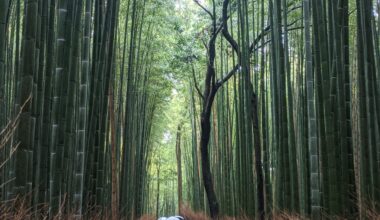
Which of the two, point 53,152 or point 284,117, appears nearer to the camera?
point 53,152

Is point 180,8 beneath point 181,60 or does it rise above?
above

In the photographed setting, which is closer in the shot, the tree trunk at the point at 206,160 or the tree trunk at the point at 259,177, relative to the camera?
the tree trunk at the point at 259,177

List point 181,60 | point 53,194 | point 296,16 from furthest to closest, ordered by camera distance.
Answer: point 181,60
point 296,16
point 53,194

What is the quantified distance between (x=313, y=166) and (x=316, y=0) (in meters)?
1.29

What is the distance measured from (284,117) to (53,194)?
234 centimetres

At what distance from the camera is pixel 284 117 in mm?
4090

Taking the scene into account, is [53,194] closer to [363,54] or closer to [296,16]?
[363,54]

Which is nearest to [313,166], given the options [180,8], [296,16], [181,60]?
[296,16]

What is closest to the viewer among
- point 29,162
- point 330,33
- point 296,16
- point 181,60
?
point 29,162

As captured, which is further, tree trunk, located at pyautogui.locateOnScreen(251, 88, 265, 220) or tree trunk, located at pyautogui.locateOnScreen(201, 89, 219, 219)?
tree trunk, located at pyautogui.locateOnScreen(201, 89, 219, 219)

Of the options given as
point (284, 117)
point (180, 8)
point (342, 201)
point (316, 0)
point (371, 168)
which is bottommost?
point (342, 201)

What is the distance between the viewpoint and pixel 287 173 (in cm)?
413

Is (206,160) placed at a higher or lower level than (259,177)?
higher

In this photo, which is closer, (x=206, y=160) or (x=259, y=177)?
(x=259, y=177)
